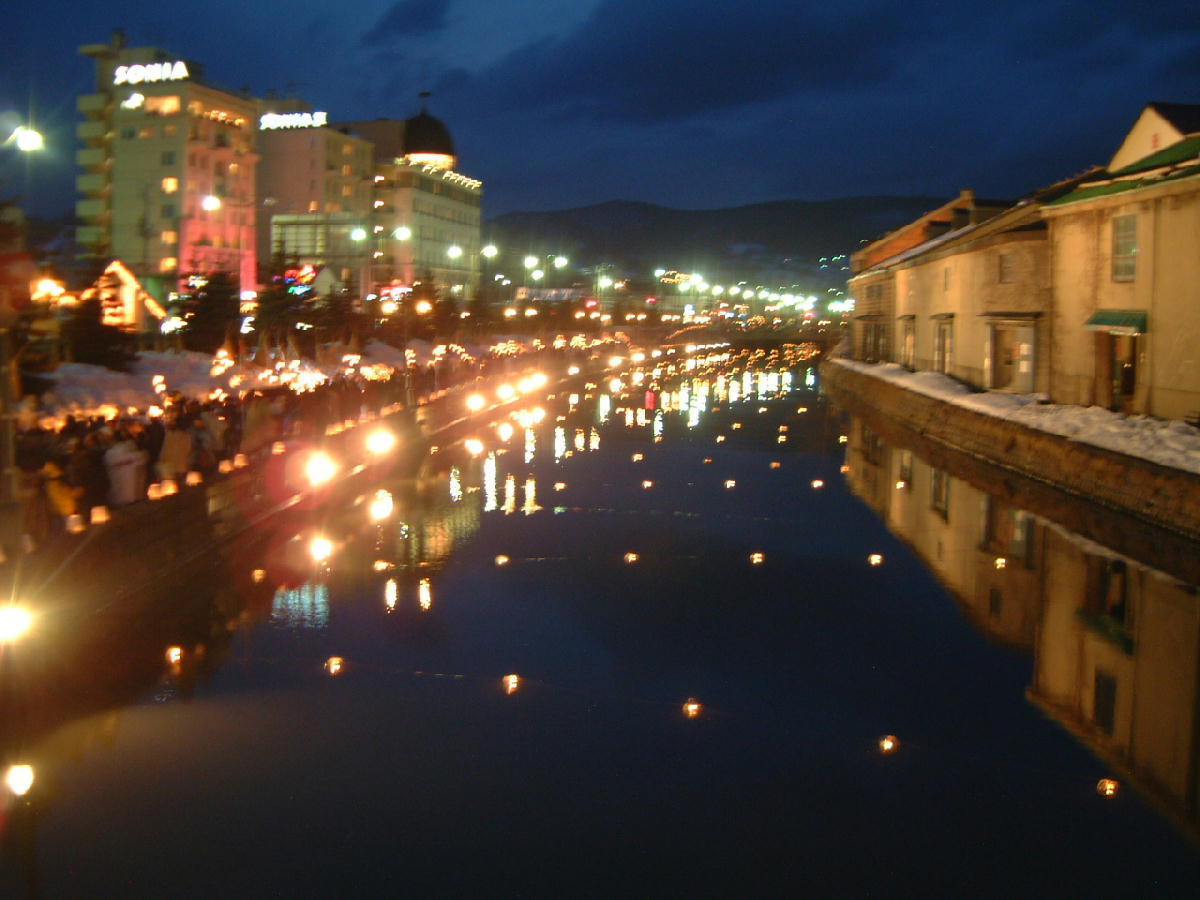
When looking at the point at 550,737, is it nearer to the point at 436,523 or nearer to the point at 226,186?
the point at 436,523

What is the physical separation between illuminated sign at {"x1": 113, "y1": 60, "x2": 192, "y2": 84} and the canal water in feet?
188

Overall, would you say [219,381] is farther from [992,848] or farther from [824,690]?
[992,848]

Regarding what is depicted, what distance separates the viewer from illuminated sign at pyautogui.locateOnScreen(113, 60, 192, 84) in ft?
220

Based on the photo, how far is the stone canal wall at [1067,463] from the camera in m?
18.1

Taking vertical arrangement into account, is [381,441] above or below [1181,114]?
below

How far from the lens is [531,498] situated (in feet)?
73.5

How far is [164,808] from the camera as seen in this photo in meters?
7.90

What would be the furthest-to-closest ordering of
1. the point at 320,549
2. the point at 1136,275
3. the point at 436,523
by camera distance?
the point at 1136,275 < the point at 436,523 < the point at 320,549

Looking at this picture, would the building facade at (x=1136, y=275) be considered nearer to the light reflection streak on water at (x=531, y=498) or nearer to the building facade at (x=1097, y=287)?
the building facade at (x=1097, y=287)

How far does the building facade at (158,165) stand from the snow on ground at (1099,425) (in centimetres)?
4709

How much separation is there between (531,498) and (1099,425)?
11.0 metres

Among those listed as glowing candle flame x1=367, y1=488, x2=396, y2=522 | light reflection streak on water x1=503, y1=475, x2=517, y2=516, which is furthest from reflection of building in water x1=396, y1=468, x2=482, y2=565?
light reflection streak on water x1=503, y1=475, x2=517, y2=516

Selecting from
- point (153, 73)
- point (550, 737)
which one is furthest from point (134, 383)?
point (153, 73)

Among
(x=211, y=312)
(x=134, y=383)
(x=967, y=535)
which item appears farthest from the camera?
(x=211, y=312)
